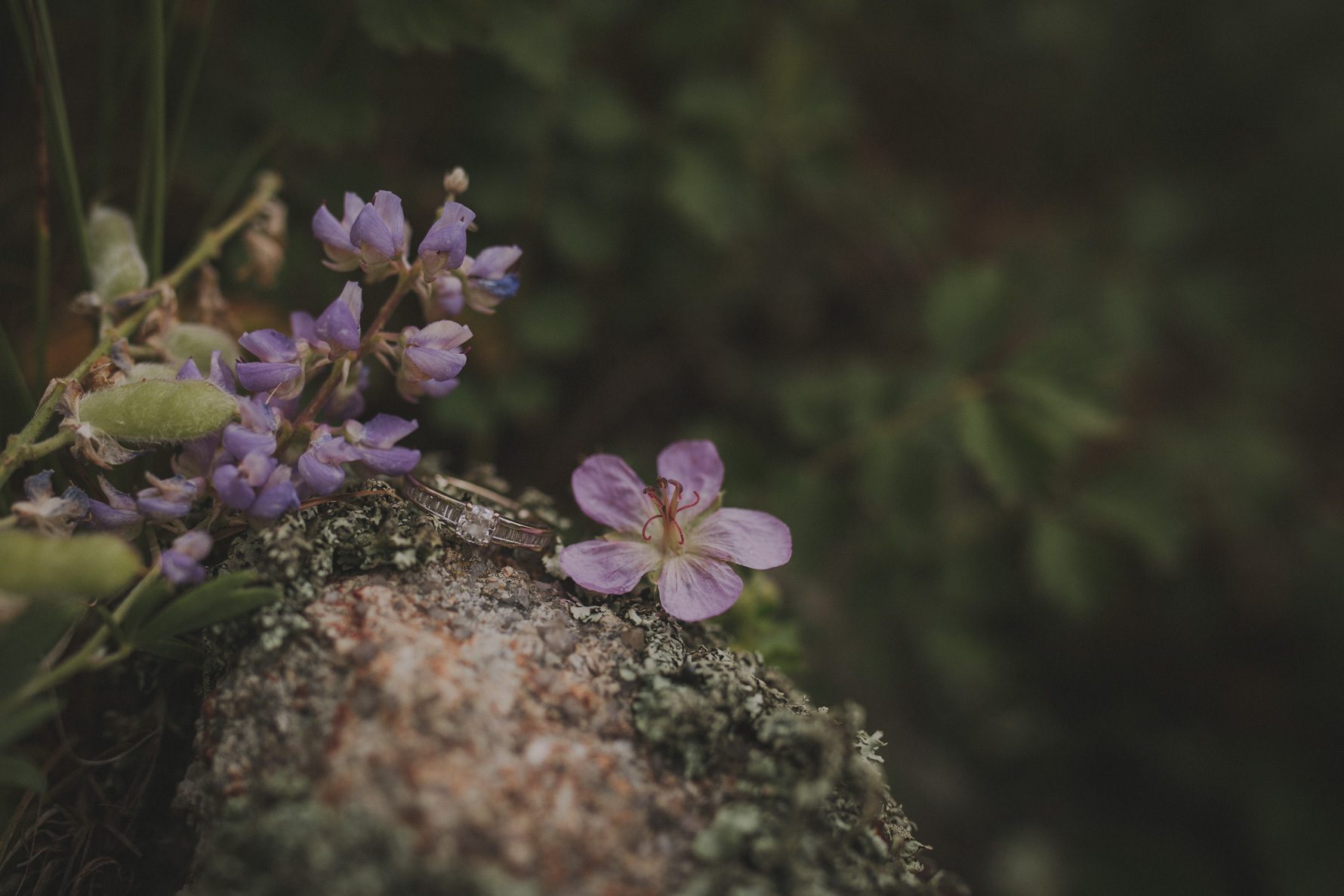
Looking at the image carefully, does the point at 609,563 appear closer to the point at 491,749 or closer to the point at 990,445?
the point at 491,749

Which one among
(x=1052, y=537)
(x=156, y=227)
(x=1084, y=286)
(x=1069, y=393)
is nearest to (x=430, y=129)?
(x=156, y=227)

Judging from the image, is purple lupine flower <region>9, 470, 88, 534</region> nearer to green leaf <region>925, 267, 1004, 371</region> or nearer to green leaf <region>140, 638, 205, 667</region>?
green leaf <region>140, 638, 205, 667</region>

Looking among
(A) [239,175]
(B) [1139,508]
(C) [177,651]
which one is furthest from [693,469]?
(B) [1139,508]

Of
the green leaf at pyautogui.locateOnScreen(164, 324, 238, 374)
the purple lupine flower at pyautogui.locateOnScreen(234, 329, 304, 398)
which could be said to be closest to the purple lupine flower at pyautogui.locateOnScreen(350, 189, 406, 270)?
the purple lupine flower at pyautogui.locateOnScreen(234, 329, 304, 398)

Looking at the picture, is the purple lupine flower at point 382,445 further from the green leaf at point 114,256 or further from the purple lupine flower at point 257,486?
the green leaf at point 114,256

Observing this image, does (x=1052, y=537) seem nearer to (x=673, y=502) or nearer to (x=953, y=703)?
(x=953, y=703)

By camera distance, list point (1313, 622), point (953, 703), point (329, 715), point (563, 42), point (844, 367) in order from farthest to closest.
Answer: point (1313, 622) < point (953, 703) < point (844, 367) < point (563, 42) < point (329, 715)

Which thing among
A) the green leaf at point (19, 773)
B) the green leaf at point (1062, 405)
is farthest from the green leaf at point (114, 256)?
the green leaf at point (1062, 405)
